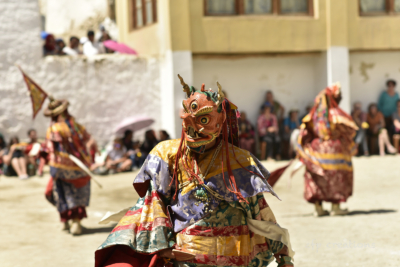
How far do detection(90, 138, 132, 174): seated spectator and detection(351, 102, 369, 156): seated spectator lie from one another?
5.46 m

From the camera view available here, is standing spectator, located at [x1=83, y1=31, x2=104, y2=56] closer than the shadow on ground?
No

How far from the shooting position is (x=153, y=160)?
339cm

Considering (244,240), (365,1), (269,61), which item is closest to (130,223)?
(244,240)

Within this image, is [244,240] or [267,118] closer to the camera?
[244,240]

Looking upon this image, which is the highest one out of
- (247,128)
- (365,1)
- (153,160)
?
(365,1)

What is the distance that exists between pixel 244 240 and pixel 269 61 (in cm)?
1236

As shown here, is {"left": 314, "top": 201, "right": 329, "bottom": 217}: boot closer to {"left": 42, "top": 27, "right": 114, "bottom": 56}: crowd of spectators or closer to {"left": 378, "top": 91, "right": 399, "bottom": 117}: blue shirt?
{"left": 378, "top": 91, "right": 399, "bottom": 117}: blue shirt

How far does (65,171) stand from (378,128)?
30.4ft

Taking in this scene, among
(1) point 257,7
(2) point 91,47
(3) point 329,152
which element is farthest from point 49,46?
(3) point 329,152

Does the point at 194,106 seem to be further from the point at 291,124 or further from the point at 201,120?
the point at 291,124

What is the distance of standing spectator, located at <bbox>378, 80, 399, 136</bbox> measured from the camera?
15.0 metres

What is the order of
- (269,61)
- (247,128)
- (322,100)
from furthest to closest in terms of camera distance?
(269,61) → (247,128) → (322,100)

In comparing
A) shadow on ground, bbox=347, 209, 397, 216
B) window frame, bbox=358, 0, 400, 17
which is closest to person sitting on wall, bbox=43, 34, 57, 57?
window frame, bbox=358, 0, 400, 17

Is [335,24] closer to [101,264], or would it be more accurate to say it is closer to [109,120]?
[109,120]
